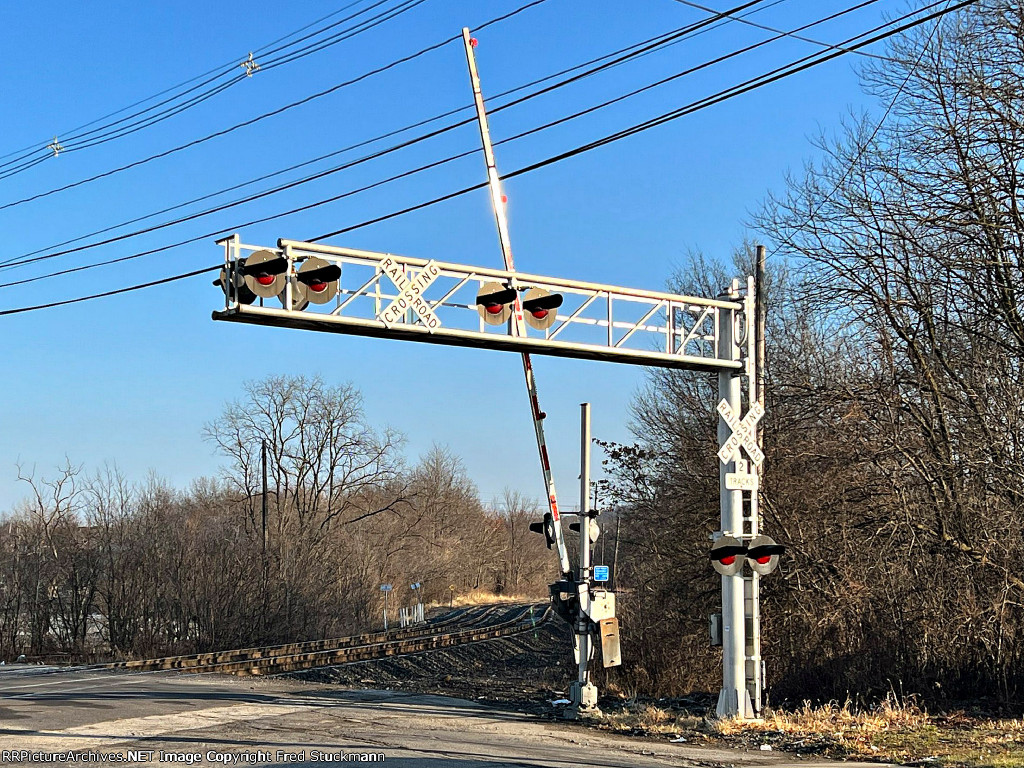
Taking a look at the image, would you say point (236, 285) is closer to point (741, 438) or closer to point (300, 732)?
point (300, 732)

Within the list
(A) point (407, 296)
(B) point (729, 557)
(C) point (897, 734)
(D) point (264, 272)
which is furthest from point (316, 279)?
(C) point (897, 734)

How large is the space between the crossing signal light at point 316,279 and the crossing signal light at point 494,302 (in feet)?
6.45

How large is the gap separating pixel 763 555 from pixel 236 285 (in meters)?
7.90

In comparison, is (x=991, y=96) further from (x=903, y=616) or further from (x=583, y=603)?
(x=583, y=603)

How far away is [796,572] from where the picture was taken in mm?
19297

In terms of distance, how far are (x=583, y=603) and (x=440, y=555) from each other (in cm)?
5638

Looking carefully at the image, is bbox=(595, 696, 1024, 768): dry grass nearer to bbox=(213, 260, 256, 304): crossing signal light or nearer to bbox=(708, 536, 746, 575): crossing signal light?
bbox=(708, 536, 746, 575): crossing signal light

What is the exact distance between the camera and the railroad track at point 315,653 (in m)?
26.2

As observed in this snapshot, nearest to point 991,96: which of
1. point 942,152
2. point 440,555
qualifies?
point 942,152

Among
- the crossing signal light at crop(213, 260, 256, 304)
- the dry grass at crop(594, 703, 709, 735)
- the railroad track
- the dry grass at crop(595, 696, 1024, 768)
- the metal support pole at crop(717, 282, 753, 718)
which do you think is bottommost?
the railroad track

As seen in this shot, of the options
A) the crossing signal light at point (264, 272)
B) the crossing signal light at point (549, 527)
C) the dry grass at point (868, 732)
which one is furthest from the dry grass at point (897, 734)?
the crossing signal light at point (264, 272)

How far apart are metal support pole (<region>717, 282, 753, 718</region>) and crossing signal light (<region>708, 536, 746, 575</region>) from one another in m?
0.24

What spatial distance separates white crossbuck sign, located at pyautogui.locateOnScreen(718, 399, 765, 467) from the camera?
47.9 ft

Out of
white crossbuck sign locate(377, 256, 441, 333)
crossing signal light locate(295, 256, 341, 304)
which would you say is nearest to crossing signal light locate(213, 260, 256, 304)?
crossing signal light locate(295, 256, 341, 304)
